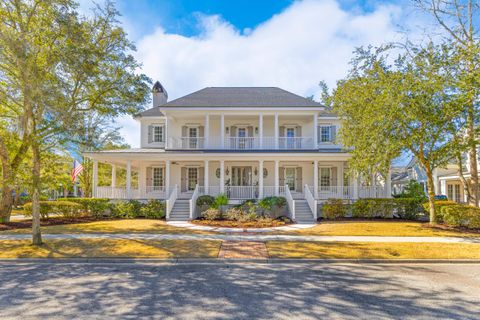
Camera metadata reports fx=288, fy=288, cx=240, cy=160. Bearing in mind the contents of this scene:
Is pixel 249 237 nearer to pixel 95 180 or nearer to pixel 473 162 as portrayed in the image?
pixel 95 180

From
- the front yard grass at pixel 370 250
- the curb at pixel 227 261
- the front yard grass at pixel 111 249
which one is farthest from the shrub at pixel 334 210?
the front yard grass at pixel 111 249

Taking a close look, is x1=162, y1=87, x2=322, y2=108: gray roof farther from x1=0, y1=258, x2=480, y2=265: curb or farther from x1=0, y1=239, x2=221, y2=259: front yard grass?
x1=0, y1=258, x2=480, y2=265: curb

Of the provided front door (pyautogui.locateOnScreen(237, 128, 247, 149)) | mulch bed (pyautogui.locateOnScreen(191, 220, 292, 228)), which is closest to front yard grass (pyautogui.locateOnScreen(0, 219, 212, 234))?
mulch bed (pyautogui.locateOnScreen(191, 220, 292, 228))

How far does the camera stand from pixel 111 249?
969 cm

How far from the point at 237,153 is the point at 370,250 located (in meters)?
10.9

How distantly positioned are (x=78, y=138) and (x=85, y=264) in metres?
6.18

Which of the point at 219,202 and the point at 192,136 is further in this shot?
the point at 192,136

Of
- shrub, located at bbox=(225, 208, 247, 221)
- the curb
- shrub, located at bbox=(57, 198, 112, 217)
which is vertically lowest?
the curb

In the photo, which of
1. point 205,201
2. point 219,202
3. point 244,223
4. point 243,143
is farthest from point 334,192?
point 205,201

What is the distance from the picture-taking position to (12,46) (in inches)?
391

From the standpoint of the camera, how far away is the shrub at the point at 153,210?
57.8ft

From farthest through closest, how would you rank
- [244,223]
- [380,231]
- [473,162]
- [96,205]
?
[96,205] → [473,162] → [244,223] → [380,231]

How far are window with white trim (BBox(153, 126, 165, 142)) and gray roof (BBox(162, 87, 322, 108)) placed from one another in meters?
2.80

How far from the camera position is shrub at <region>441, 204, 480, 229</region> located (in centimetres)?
1398
